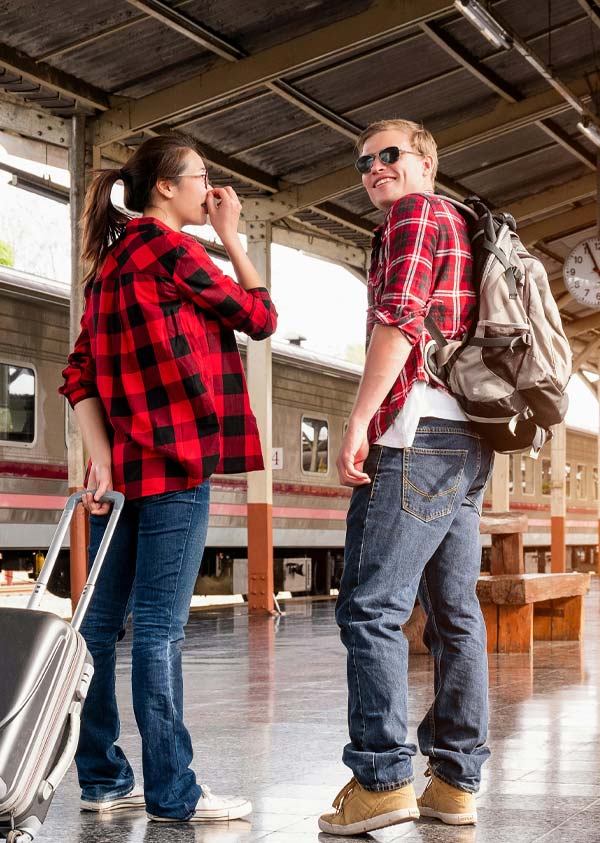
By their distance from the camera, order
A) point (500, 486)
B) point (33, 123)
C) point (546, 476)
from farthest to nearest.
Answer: point (546, 476) → point (500, 486) → point (33, 123)

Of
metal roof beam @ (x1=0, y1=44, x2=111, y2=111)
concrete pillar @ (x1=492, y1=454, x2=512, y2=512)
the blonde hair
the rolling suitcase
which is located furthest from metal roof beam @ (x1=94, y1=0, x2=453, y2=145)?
concrete pillar @ (x1=492, y1=454, x2=512, y2=512)

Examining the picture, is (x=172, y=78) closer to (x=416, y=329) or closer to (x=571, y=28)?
(x=571, y=28)

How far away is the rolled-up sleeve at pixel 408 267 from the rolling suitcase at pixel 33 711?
1.24 meters

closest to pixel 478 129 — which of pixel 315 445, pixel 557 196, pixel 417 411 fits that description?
pixel 557 196

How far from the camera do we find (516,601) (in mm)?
8438

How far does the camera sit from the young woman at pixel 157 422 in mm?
3469

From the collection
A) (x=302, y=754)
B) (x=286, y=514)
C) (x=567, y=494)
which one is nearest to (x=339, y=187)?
(x=286, y=514)

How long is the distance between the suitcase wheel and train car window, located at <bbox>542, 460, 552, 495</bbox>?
987 inches

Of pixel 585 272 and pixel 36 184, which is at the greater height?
pixel 36 184

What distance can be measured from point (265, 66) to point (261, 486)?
5075mm

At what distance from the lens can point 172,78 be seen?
1204cm

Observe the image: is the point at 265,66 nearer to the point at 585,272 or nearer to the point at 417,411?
the point at 585,272

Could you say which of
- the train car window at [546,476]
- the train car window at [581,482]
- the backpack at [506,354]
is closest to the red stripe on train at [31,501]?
the backpack at [506,354]

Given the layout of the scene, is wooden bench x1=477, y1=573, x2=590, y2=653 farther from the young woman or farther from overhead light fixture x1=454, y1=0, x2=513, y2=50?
overhead light fixture x1=454, y1=0, x2=513, y2=50
